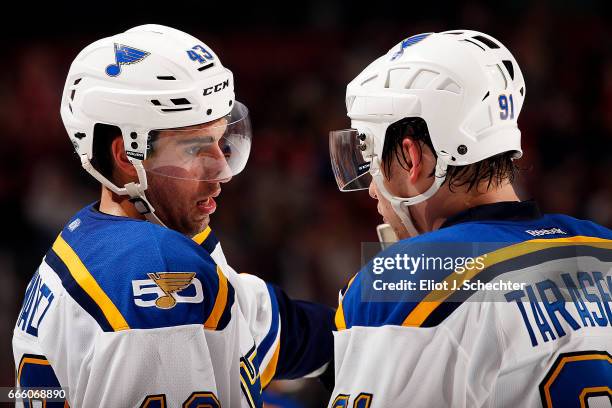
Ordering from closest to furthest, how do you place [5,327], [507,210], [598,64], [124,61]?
[507,210] → [124,61] → [5,327] → [598,64]

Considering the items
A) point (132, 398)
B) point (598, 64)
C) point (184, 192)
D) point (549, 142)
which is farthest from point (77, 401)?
point (598, 64)

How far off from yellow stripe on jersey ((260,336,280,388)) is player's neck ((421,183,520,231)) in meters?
0.96

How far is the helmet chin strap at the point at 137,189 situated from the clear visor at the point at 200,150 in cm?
3

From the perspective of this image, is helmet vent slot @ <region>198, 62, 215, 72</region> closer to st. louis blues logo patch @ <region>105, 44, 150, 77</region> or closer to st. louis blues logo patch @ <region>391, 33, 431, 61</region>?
st. louis blues logo patch @ <region>105, 44, 150, 77</region>

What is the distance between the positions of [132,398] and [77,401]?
19 centimetres

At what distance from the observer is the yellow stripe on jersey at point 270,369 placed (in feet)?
11.4

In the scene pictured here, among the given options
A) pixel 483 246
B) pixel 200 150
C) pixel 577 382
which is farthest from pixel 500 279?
pixel 200 150

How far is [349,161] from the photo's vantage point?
305cm

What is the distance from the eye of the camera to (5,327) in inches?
269

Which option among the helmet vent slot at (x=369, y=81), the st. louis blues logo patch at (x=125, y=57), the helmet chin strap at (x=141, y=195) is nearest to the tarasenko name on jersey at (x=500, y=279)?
the helmet vent slot at (x=369, y=81)

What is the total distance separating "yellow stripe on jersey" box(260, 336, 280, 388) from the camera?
3465 mm

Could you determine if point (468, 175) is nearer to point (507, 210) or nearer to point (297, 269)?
point (507, 210)

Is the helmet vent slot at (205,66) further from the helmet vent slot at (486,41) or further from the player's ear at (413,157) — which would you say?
the helmet vent slot at (486,41)

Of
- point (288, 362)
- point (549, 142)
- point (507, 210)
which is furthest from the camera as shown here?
point (549, 142)
